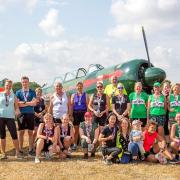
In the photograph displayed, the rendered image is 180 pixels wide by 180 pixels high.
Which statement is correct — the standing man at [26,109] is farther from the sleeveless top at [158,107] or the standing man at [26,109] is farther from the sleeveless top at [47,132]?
the sleeveless top at [158,107]

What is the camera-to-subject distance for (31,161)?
7738 mm

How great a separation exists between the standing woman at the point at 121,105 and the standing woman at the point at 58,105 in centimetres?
122

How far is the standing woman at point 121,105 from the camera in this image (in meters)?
8.59

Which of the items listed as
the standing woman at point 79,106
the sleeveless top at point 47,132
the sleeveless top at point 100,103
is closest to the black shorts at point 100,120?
the sleeveless top at point 100,103

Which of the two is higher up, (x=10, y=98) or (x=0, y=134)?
(x=10, y=98)

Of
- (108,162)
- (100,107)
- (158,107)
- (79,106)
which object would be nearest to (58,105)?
(79,106)

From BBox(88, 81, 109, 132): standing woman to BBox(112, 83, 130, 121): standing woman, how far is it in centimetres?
20

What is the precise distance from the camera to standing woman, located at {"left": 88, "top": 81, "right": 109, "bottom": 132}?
8.69 meters

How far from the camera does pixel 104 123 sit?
345 inches

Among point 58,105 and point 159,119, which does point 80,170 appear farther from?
point 159,119

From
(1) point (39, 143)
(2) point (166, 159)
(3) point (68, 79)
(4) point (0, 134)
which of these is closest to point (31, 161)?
(1) point (39, 143)

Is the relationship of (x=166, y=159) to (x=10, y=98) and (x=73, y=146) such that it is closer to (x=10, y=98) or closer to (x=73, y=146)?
(x=73, y=146)

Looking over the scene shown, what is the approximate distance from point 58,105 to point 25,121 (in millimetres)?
908

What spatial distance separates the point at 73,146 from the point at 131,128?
6.08 feet
